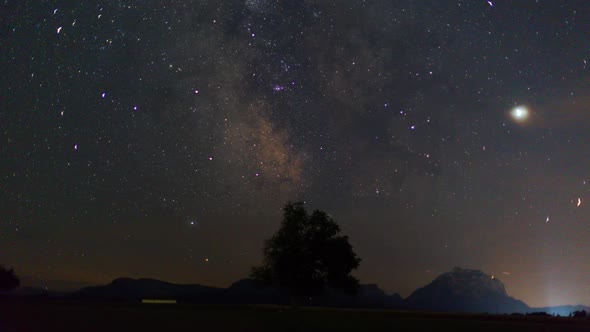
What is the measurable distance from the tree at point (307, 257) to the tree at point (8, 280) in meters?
65.4

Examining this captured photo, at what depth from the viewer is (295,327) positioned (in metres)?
26.8

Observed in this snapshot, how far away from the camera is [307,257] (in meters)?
47.7

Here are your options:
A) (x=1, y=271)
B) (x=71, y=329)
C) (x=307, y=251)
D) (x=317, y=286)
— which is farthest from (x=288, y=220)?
(x=1, y=271)

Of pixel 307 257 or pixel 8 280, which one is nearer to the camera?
pixel 307 257

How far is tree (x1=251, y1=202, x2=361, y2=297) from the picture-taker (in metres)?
47.5

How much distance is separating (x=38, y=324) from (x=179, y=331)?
5834 millimetres

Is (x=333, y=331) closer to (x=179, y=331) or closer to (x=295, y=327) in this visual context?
(x=295, y=327)

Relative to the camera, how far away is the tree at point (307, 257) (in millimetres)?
47500

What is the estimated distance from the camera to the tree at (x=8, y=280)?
309 ft

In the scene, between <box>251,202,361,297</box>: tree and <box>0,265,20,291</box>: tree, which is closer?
<box>251,202,361,297</box>: tree

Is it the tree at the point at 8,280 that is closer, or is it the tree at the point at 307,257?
the tree at the point at 307,257

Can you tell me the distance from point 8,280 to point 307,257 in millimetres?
70922

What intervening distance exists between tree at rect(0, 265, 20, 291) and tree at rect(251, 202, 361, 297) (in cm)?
6540

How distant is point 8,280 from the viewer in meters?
94.8
